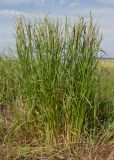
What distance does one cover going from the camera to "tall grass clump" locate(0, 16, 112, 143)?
4.30 metres

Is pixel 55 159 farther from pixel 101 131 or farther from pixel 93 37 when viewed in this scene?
pixel 93 37

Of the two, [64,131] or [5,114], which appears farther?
[5,114]

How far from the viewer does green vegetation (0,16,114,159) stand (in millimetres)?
4305

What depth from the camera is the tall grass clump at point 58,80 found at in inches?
169

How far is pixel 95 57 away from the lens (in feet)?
14.5

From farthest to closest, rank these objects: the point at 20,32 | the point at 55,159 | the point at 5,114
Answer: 1. the point at 5,114
2. the point at 20,32
3. the point at 55,159

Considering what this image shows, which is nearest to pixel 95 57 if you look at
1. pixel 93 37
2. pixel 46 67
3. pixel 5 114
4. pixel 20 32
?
pixel 93 37

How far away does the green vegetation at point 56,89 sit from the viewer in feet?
14.1

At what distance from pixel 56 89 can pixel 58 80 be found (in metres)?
0.09

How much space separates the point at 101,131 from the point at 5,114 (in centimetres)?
145

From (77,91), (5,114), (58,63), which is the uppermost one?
(58,63)

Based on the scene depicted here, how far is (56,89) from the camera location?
4309 millimetres

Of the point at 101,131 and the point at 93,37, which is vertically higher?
the point at 93,37

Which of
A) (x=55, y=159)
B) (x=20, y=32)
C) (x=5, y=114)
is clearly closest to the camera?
(x=55, y=159)
